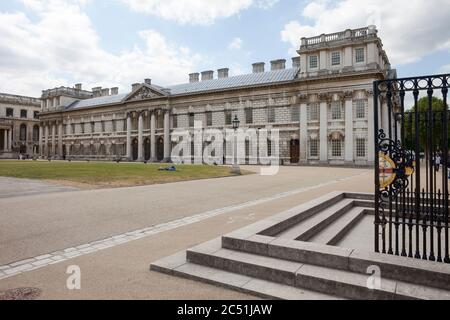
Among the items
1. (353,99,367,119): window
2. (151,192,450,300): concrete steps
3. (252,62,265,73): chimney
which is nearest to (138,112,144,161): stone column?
(252,62,265,73): chimney

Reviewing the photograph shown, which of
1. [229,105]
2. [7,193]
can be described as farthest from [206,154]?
[7,193]

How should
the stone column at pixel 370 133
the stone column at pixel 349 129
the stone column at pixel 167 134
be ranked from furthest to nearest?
1. the stone column at pixel 167 134
2. the stone column at pixel 349 129
3. the stone column at pixel 370 133

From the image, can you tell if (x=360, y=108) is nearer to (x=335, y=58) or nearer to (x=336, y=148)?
(x=336, y=148)

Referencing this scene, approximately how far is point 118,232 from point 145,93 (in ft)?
176

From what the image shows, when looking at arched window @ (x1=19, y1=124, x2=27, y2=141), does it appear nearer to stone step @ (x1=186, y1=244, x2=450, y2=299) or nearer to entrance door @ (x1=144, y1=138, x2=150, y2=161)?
entrance door @ (x1=144, y1=138, x2=150, y2=161)

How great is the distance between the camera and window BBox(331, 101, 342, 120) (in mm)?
39812

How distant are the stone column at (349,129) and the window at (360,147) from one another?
0.78 meters

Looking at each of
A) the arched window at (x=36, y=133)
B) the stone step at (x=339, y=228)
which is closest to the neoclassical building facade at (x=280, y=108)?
the arched window at (x=36, y=133)

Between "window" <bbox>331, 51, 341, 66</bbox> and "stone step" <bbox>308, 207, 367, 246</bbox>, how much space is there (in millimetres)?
35294

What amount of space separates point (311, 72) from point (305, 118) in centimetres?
624

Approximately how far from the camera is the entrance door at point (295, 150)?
43.0 m

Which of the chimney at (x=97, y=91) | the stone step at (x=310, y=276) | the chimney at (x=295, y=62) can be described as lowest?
the stone step at (x=310, y=276)

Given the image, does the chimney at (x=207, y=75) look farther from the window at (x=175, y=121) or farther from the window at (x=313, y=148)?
the window at (x=313, y=148)
